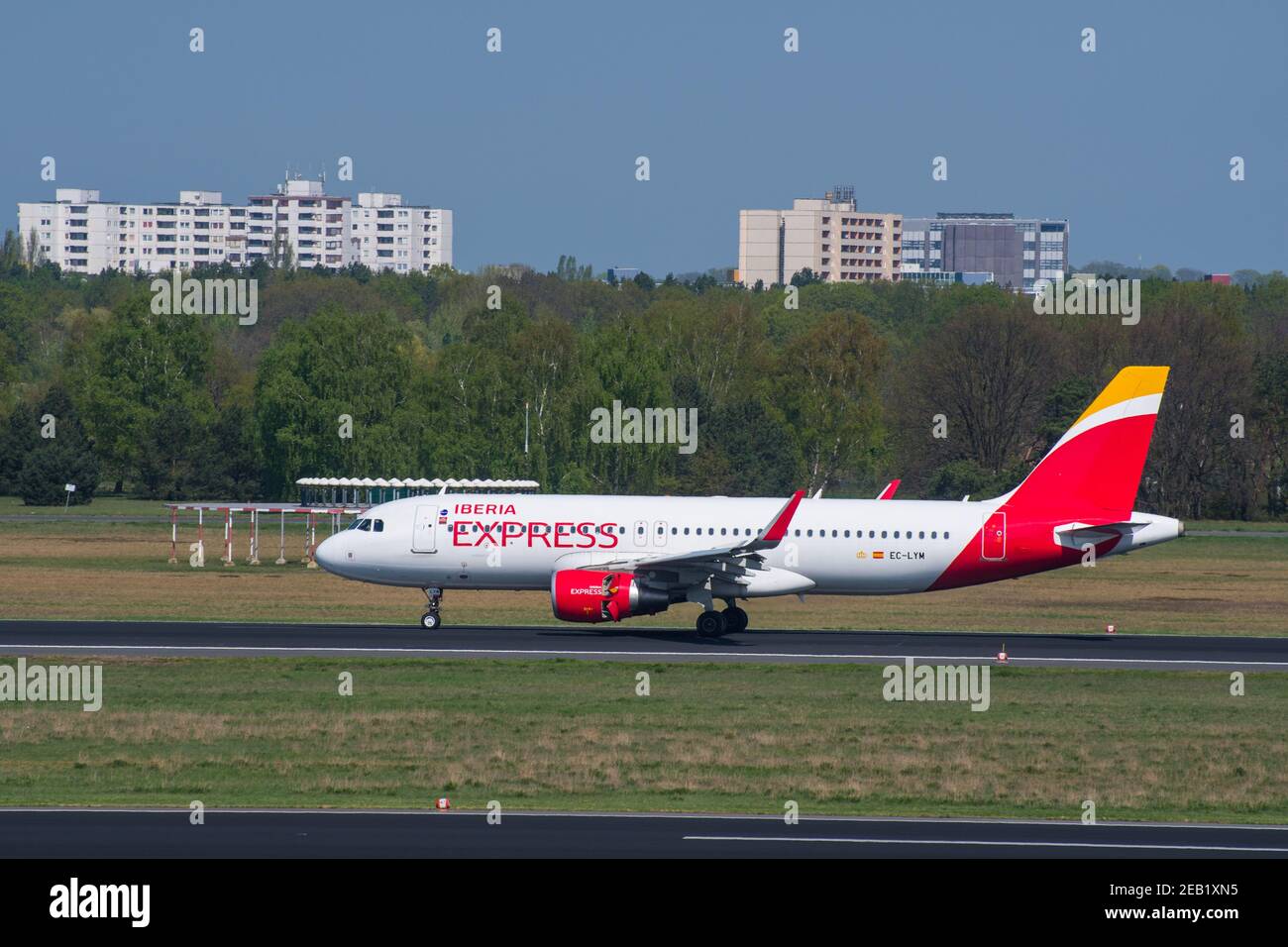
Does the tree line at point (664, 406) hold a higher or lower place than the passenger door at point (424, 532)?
higher

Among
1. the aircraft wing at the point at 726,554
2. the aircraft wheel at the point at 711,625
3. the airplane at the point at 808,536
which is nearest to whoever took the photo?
the aircraft wing at the point at 726,554

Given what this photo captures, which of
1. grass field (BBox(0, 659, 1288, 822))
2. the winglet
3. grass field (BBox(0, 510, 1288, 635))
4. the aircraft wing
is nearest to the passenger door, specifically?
grass field (BBox(0, 510, 1288, 635))

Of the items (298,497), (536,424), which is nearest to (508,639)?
(536,424)

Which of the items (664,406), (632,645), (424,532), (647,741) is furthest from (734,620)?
(664,406)

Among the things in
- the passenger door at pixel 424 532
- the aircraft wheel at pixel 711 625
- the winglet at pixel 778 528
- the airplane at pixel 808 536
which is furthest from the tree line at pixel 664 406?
the winglet at pixel 778 528

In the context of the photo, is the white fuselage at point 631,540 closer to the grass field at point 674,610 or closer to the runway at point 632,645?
the runway at point 632,645

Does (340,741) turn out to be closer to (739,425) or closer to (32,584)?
(32,584)
